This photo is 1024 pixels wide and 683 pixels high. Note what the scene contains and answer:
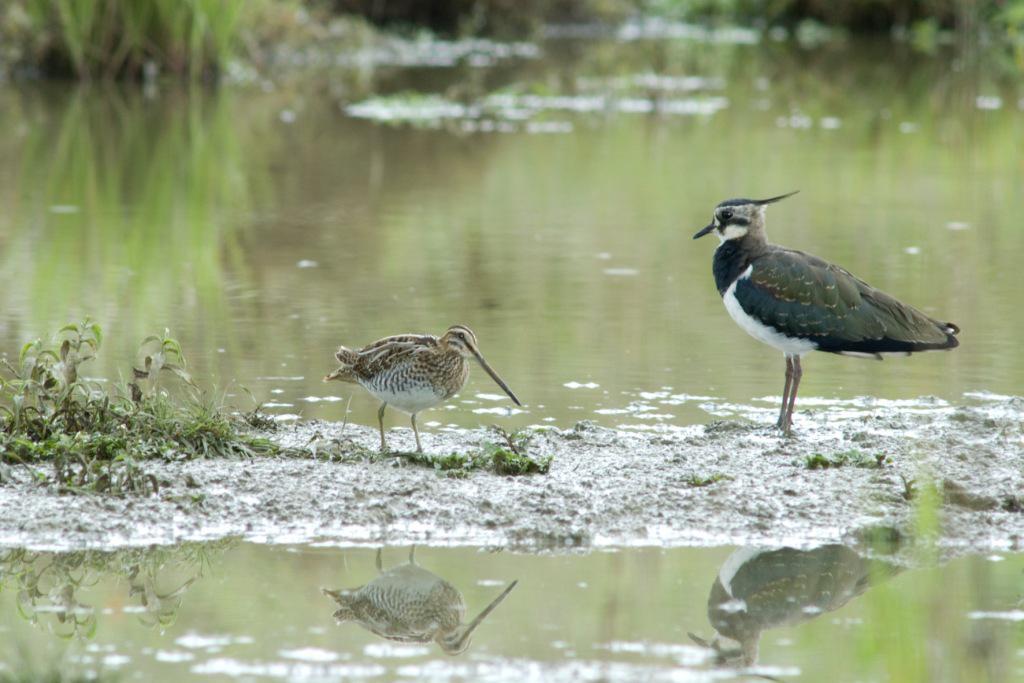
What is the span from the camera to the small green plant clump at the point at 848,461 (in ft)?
22.7

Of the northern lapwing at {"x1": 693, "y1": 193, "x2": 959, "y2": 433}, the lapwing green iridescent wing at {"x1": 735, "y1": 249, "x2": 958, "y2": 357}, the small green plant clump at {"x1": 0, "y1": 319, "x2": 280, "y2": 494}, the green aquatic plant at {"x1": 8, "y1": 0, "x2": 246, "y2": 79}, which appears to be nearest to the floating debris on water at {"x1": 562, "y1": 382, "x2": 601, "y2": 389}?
the northern lapwing at {"x1": 693, "y1": 193, "x2": 959, "y2": 433}

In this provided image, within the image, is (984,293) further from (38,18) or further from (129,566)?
(38,18)

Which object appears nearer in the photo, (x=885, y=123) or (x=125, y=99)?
(x=885, y=123)

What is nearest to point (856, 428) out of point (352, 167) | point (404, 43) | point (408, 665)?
point (408, 665)

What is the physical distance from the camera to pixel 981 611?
5.47 metres

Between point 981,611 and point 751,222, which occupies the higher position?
point 751,222

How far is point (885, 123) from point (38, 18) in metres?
11.3

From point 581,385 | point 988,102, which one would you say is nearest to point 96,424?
point 581,385

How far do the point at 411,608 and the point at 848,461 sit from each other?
2309mm

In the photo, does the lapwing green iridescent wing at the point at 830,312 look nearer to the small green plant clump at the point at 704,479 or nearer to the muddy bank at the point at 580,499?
the muddy bank at the point at 580,499

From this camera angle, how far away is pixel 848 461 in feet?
22.9

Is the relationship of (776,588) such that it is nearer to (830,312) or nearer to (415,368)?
(415,368)

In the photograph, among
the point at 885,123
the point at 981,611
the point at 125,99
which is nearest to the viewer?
the point at 981,611

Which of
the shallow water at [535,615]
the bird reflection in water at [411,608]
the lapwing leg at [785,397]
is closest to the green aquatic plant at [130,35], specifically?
the lapwing leg at [785,397]
